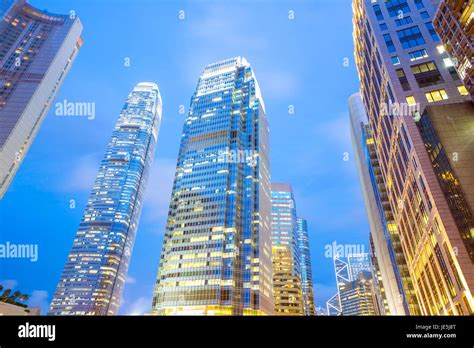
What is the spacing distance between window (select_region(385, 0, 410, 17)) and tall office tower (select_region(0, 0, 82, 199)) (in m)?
126

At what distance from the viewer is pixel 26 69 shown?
422 feet

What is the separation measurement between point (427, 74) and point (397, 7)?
2286cm

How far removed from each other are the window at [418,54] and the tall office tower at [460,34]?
5.92 metres

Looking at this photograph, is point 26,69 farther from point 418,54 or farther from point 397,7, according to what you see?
point 418,54

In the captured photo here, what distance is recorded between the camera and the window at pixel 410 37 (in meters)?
67.7

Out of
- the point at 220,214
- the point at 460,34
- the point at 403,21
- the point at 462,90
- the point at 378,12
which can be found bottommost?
the point at 462,90

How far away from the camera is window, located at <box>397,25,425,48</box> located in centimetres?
6769

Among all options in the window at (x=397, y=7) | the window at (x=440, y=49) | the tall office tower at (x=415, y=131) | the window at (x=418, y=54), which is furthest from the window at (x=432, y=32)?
the window at (x=397, y=7)

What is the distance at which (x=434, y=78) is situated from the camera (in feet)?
204

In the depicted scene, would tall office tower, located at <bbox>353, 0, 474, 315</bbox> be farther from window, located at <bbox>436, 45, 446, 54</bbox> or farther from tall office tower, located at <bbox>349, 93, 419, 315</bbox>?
tall office tower, located at <bbox>349, 93, 419, 315</bbox>

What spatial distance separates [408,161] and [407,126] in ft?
25.5

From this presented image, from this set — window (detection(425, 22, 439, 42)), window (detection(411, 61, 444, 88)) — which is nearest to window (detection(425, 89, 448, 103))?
window (detection(411, 61, 444, 88))

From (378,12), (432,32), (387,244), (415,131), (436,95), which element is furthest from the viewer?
(387,244)

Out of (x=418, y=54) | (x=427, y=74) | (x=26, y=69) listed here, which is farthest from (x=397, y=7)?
(x=26, y=69)
